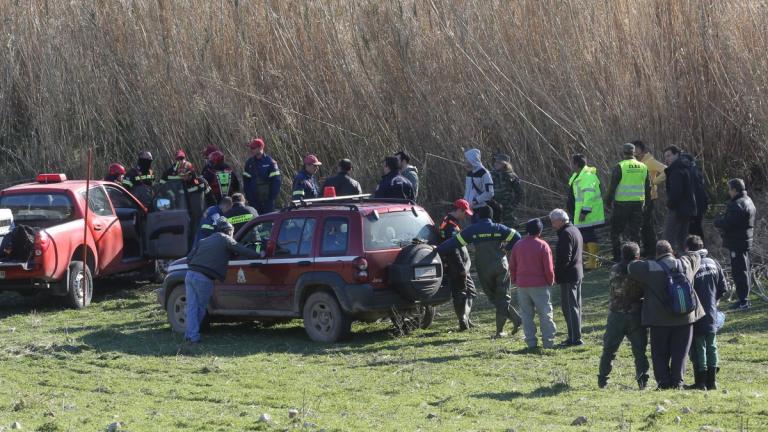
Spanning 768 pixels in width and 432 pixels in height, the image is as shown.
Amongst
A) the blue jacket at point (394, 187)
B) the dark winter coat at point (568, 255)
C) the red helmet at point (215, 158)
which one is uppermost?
the red helmet at point (215, 158)

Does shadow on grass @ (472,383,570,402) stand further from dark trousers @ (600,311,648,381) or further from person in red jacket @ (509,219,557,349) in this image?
person in red jacket @ (509,219,557,349)

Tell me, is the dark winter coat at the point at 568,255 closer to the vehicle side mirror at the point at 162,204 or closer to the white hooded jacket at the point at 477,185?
the white hooded jacket at the point at 477,185

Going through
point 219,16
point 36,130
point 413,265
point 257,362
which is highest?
point 219,16

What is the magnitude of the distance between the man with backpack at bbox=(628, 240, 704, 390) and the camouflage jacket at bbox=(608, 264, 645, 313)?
0.34ft

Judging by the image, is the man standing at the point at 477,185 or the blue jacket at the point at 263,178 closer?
the man standing at the point at 477,185

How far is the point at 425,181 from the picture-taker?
68.9 feet

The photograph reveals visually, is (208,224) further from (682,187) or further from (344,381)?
(682,187)

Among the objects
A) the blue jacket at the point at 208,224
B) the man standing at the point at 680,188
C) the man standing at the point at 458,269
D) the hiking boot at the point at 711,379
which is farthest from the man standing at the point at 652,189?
the hiking boot at the point at 711,379

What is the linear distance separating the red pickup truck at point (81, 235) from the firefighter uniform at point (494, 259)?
539 centimetres

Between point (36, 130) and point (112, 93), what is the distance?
5.63 feet

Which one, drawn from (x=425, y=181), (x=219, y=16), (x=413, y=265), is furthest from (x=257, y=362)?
(x=219, y=16)

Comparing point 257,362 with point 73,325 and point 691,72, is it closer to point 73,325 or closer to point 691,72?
point 73,325

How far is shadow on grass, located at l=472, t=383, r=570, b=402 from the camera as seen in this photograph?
33.2 ft

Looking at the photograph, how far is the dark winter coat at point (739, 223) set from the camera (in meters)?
14.4
